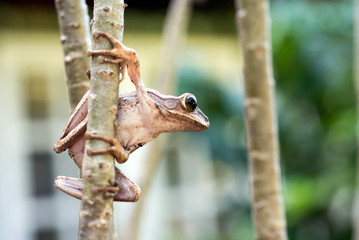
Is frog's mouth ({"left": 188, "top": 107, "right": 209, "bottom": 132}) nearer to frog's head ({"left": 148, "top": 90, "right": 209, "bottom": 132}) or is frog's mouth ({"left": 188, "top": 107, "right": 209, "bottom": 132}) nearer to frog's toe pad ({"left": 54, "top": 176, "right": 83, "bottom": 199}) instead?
frog's head ({"left": 148, "top": 90, "right": 209, "bottom": 132})

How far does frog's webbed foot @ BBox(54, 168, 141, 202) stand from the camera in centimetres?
108

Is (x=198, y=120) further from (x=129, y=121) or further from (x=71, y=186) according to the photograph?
(x=71, y=186)

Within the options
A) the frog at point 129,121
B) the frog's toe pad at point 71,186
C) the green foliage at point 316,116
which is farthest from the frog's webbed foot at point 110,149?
the green foliage at point 316,116

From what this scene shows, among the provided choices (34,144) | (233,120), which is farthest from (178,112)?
(34,144)

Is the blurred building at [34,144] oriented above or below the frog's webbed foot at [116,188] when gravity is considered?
above

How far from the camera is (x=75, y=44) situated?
1562 mm

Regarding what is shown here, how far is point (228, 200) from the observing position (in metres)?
6.62

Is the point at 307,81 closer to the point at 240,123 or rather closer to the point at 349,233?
the point at 240,123

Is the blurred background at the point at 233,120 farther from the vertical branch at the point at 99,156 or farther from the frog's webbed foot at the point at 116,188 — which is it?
the vertical branch at the point at 99,156

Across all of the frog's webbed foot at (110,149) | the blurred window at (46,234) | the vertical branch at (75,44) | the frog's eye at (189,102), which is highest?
the vertical branch at (75,44)

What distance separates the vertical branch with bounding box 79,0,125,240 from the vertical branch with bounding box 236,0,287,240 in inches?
35.8

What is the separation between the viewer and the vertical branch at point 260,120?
193 cm

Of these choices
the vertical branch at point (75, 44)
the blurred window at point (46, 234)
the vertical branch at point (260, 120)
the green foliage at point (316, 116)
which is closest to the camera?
the vertical branch at point (75, 44)

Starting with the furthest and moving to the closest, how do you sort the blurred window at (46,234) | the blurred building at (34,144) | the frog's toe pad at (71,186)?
the blurred window at (46,234) < the blurred building at (34,144) < the frog's toe pad at (71,186)
